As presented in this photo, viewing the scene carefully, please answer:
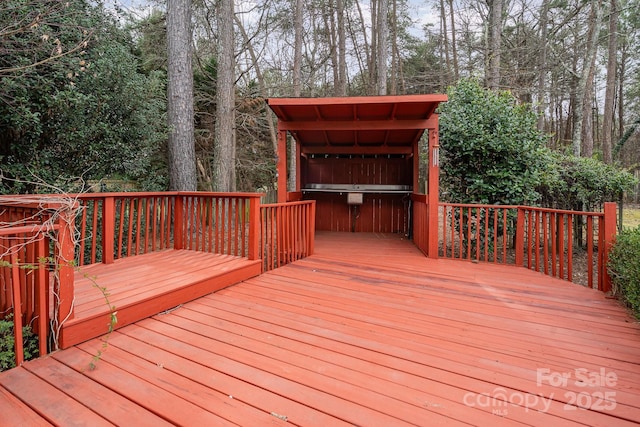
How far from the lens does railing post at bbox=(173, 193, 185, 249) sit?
14.8 ft

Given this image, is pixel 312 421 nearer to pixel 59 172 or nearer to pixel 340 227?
pixel 59 172

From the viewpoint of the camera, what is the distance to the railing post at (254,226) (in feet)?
12.4

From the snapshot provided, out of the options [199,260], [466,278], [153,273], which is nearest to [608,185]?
[466,278]

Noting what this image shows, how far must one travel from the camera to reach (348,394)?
169 centimetres

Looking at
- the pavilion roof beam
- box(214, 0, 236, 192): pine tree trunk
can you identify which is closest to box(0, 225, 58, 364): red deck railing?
the pavilion roof beam

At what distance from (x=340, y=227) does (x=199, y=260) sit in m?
4.35

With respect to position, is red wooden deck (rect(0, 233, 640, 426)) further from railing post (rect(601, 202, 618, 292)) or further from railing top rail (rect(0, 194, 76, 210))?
railing top rail (rect(0, 194, 76, 210))

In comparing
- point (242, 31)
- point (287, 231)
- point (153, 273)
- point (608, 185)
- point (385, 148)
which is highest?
point (242, 31)

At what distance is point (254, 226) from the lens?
3.85 meters

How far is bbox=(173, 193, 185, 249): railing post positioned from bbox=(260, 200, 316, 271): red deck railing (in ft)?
4.01

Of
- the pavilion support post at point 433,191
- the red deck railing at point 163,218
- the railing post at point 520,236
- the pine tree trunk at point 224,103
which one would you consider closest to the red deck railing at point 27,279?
the red deck railing at point 163,218

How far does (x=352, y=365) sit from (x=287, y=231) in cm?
273

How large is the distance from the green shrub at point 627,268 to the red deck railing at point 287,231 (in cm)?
362

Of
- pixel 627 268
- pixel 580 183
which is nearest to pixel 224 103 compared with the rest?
pixel 627 268
